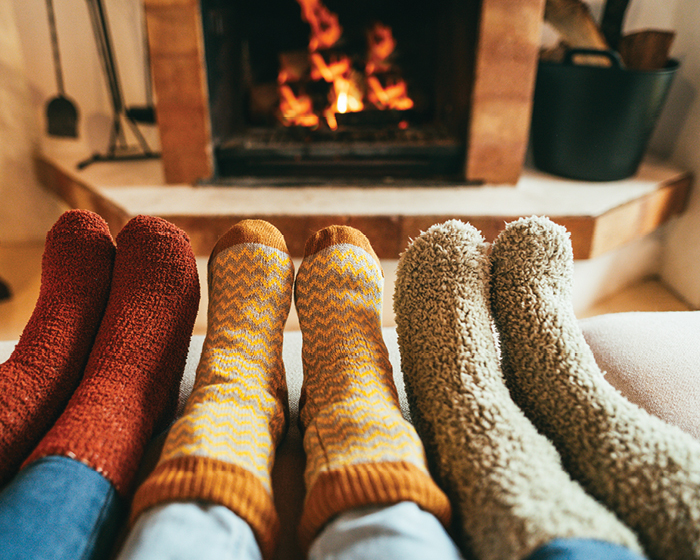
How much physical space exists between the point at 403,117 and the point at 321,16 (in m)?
0.35

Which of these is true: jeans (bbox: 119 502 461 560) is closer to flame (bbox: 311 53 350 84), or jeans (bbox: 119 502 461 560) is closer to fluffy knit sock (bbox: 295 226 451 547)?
fluffy knit sock (bbox: 295 226 451 547)

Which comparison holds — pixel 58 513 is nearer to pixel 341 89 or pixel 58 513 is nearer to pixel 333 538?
pixel 333 538

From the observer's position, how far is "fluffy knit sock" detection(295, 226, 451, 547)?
1.12ft

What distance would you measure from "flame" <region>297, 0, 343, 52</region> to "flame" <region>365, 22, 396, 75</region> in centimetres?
9

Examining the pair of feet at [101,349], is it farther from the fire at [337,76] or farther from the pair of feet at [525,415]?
the fire at [337,76]

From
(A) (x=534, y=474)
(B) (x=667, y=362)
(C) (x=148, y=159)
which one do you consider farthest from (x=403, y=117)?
(A) (x=534, y=474)

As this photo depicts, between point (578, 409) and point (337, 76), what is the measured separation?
1232 millimetres

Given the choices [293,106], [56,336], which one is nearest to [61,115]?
[293,106]

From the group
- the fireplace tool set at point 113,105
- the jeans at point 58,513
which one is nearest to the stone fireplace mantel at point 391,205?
the fireplace tool set at point 113,105

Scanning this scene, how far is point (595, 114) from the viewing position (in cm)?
117

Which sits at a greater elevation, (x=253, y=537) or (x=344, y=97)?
(x=344, y=97)

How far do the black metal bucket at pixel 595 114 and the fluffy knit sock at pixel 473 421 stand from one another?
80 cm

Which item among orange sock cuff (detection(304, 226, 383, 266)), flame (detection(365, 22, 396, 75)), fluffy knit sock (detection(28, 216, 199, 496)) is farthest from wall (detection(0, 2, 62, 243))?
orange sock cuff (detection(304, 226, 383, 266))

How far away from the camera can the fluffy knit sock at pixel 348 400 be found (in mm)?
342
